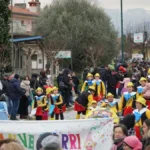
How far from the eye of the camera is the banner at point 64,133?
27.8 feet

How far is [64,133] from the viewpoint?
8.59 metres

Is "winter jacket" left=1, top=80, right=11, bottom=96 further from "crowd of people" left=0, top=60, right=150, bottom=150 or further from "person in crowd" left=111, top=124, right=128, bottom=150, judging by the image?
"person in crowd" left=111, top=124, right=128, bottom=150

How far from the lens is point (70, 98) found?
23.6m

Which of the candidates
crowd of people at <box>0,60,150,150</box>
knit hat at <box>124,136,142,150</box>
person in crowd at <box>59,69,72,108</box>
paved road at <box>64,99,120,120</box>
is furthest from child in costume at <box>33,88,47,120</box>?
knit hat at <box>124,136,142,150</box>

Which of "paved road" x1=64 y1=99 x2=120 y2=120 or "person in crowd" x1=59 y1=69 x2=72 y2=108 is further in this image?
"person in crowd" x1=59 y1=69 x2=72 y2=108

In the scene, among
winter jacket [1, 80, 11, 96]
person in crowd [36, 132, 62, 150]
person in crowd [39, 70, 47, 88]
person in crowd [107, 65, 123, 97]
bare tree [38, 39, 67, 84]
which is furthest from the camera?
bare tree [38, 39, 67, 84]

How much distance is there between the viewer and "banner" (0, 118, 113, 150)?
27.8 feet

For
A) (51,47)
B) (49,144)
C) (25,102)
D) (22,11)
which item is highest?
(22,11)

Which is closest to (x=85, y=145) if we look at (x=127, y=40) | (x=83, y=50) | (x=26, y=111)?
(x=26, y=111)

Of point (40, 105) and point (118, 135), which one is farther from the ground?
point (118, 135)

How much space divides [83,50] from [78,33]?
1.54 meters

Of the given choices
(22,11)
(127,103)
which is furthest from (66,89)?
(22,11)

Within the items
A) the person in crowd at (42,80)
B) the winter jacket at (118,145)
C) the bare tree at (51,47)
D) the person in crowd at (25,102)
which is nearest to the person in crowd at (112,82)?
the person in crowd at (42,80)

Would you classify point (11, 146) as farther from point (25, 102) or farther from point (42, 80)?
point (42, 80)
